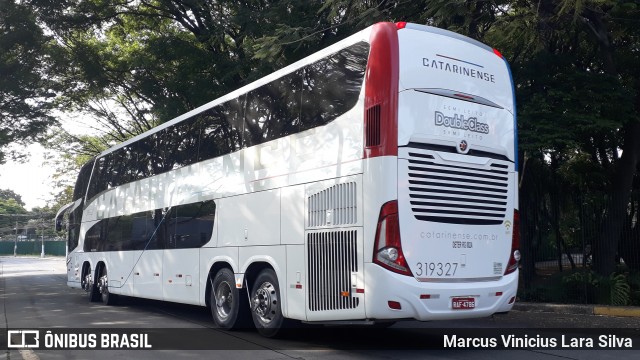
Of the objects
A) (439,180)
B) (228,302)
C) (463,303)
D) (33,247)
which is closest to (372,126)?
(439,180)

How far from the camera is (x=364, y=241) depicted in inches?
287

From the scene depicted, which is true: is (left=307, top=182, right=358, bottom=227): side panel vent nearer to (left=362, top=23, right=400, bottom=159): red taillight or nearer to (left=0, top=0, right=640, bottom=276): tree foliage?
(left=362, top=23, right=400, bottom=159): red taillight

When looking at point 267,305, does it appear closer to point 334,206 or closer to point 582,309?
point 334,206

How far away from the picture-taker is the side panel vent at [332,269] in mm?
7438

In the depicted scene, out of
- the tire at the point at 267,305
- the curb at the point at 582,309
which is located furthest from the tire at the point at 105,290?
the curb at the point at 582,309

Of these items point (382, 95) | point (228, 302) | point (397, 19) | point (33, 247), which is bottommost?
point (33, 247)

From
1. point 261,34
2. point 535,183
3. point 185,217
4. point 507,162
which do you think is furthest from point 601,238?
point 261,34

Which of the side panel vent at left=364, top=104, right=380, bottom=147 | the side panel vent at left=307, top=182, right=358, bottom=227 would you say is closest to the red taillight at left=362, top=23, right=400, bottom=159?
the side panel vent at left=364, top=104, right=380, bottom=147

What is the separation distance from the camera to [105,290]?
15.7 m

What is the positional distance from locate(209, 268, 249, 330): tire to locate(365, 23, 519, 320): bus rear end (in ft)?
10.9

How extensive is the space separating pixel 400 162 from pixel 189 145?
5.90 metres

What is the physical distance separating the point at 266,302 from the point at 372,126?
3346 millimetres

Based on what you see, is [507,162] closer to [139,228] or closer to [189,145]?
[189,145]

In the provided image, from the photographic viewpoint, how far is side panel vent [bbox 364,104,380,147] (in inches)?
291
